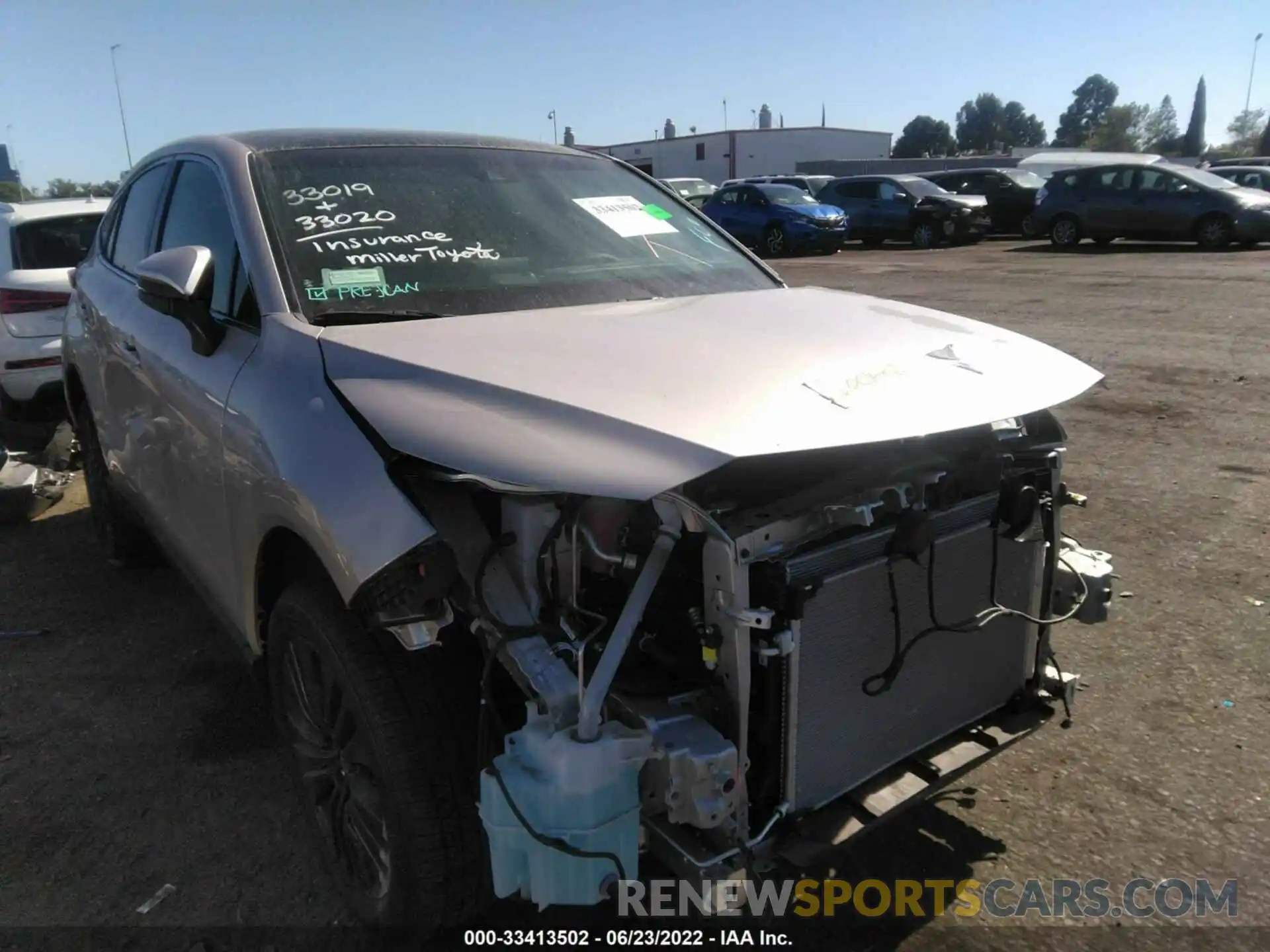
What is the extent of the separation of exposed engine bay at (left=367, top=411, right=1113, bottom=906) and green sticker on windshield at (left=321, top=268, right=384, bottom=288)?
0.81 m

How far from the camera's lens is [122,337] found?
362cm

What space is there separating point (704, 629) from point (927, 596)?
641 mm

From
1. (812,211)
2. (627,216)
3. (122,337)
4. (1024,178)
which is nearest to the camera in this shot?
Answer: (627,216)

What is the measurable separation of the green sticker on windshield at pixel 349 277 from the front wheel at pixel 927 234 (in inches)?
849

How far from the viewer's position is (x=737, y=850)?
6.31 feet

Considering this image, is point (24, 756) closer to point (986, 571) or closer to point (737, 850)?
point (737, 850)

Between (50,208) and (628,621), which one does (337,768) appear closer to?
(628,621)

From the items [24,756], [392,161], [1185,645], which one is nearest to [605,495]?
[392,161]

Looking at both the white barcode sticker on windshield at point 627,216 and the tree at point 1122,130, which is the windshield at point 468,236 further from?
the tree at point 1122,130

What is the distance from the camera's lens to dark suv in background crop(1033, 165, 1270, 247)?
18.0 metres

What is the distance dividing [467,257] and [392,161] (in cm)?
51

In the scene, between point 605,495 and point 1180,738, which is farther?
point 1180,738

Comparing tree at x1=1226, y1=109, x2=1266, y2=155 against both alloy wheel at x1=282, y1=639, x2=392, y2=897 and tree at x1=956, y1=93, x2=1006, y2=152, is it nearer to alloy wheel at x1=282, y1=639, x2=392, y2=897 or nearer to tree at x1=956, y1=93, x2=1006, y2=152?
tree at x1=956, y1=93, x2=1006, y2=152

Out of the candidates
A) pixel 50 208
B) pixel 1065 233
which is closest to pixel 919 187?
pixel 1065 233
